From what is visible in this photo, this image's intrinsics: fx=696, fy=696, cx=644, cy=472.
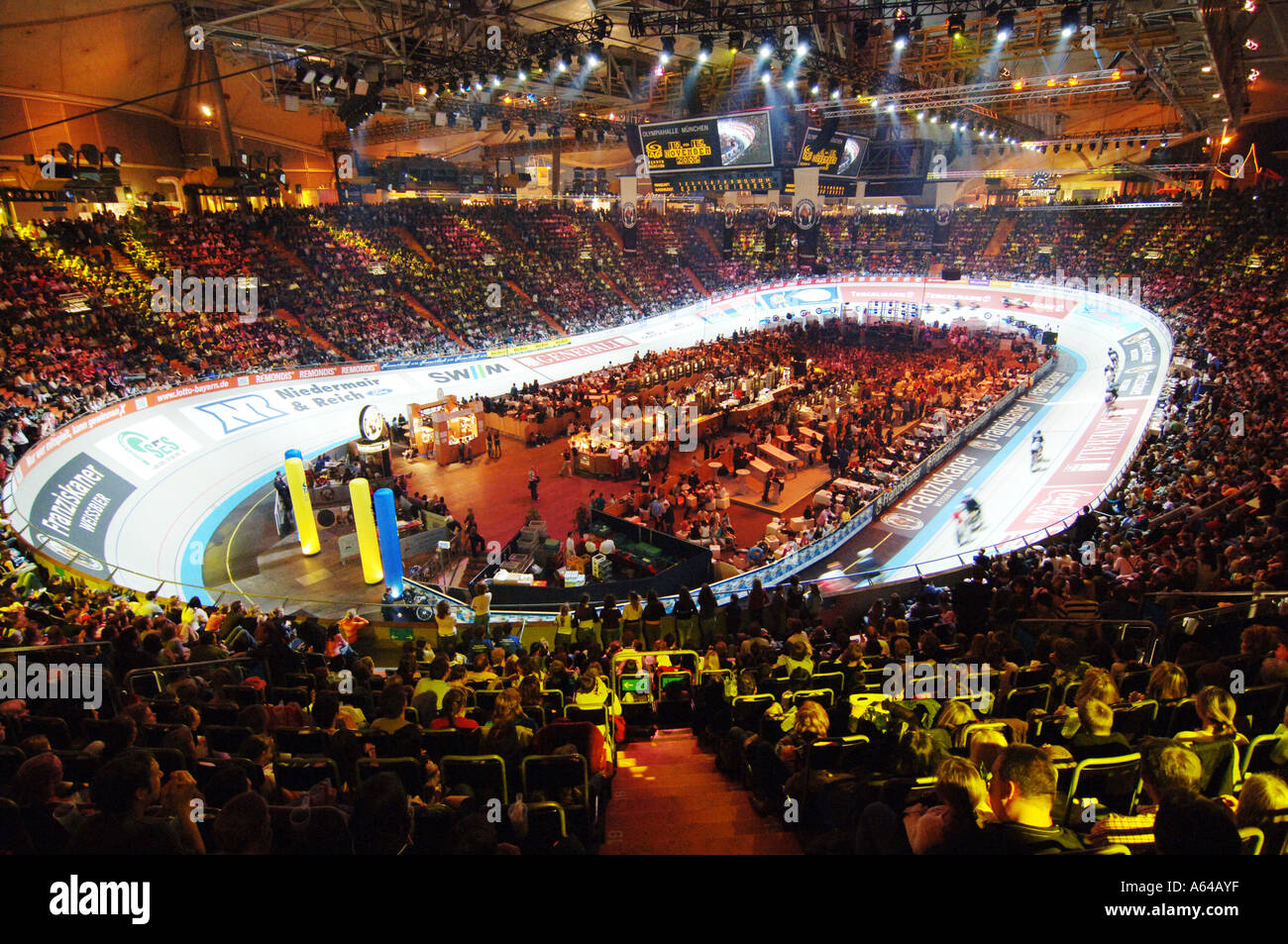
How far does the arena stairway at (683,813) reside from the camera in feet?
14.9

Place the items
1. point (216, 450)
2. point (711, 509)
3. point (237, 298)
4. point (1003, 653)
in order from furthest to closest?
1. point (237, 298)
2. point (216, 450)
3. point (711, 509)
4. point (1003, 653)

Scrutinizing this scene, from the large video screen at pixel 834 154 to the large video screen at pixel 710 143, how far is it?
1.89 m

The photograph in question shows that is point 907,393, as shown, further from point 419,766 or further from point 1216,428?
point 419,766

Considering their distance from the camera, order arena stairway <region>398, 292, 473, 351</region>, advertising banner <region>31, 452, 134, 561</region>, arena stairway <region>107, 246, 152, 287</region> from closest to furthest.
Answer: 1. advertising banner <region>31, 452, 134, 561</region>
2. arena stairway <region>107, 246, 152, 287</region>
3. arena stairway <region>398, 292, 473, 351</region>

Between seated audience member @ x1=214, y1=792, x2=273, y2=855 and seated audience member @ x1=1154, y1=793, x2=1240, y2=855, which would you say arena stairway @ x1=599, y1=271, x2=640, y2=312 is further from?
seated audience member @ x1=1154, y1=793, x2=1240, y2=855

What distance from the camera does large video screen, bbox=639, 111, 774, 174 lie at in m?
22.5

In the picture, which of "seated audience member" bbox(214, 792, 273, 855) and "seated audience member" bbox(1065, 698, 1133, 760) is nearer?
"seated audience member" bbox(214, 792, 273, 855)

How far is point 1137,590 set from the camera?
28.0 feet

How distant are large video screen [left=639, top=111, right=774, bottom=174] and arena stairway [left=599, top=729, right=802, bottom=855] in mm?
21033

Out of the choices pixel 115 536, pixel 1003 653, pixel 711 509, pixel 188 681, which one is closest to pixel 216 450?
pixel 115 536

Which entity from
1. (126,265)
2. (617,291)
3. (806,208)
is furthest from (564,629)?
(617,291)

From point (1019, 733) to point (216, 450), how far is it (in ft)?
71.5

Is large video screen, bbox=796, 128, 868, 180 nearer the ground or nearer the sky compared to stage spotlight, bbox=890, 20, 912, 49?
nearer the sky
